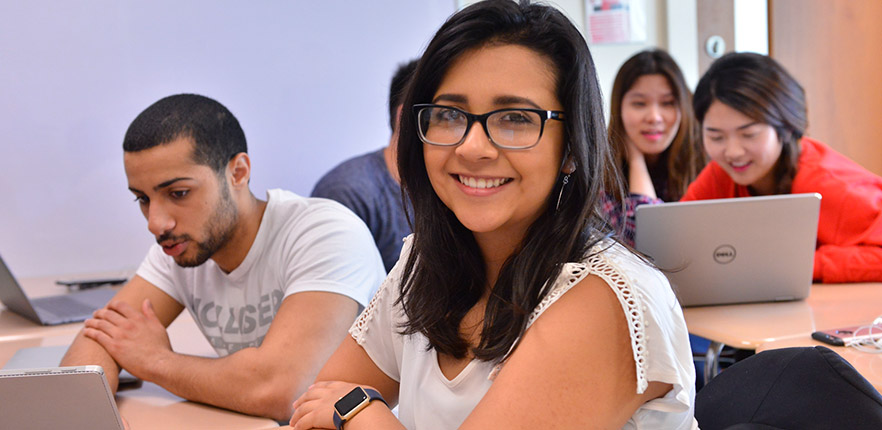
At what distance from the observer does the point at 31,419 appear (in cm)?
123

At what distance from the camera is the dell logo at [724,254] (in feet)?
6.57

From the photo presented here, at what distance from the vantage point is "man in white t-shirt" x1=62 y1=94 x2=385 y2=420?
1.62 metres

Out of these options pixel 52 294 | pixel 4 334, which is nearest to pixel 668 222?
pixel 4 334

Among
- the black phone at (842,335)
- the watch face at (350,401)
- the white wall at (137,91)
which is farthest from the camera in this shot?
the white wall at (137,91)

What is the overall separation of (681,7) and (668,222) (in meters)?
2.58

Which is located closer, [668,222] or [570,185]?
[570,185]

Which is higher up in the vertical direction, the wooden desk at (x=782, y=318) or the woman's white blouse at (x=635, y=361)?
the woman's white blouse at (x=635, y=361)

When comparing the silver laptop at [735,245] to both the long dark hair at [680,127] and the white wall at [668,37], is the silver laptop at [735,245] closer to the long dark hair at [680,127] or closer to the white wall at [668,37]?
the long dark hair at [680,127]

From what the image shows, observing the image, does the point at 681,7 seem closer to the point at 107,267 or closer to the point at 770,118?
the point at 770,118

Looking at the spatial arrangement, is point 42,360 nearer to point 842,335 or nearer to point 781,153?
point 842,335

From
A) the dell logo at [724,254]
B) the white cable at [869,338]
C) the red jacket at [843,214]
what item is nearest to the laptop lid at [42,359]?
the dell logo at [724,254]

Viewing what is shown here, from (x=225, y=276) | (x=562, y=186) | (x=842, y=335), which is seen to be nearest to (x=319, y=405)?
(x=562, y=186)

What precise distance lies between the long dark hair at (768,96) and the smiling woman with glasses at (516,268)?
57.9 inches

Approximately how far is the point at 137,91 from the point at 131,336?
78.1 inches
